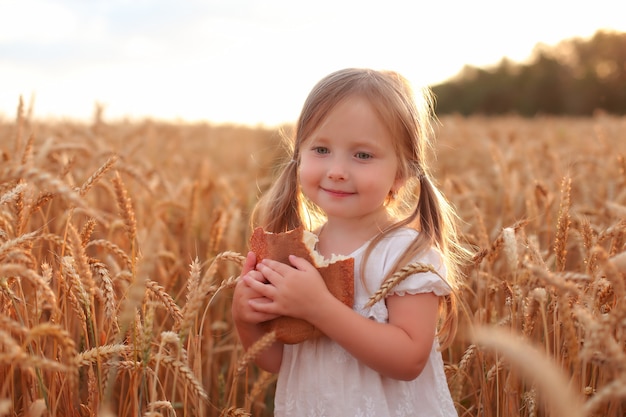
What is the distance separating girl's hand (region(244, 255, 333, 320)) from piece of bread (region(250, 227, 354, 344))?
0.03 metres

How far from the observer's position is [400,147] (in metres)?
1.75

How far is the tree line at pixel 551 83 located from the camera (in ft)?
152

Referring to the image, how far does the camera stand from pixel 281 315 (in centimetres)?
163

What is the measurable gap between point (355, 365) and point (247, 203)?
317 cm

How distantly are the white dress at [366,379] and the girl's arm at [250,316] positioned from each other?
0.07 metres

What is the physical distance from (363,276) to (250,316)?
1.08ft

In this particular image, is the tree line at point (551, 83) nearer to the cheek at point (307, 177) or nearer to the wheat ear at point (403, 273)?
the cheek at point (307, 177)

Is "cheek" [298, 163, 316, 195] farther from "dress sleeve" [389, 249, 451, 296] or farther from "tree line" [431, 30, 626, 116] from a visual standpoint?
"tree line" [431, 30, 626, 116]

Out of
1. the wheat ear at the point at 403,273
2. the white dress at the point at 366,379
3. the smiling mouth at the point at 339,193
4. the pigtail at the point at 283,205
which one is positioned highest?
the smiling mouth at the point at 339,193

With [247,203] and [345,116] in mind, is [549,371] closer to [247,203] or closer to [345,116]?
[345,116]

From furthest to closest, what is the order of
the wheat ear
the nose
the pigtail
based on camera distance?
the pigtail → the nose → the wheat ear

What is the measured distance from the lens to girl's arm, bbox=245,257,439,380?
155 centimetres

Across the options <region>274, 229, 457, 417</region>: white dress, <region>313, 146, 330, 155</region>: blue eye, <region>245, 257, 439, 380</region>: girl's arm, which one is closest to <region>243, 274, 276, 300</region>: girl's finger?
<region>245, 257, 439, 380</region>: girl's arm

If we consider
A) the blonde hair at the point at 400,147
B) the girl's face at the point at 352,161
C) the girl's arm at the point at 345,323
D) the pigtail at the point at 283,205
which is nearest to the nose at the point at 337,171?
the girl's face at the point at 352,161
